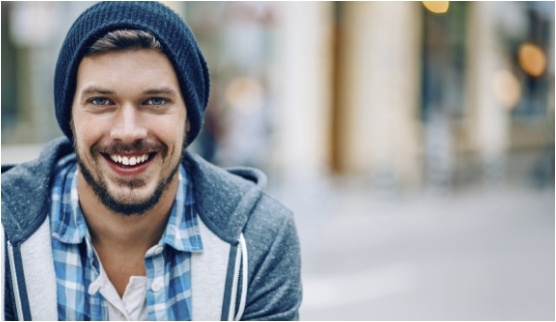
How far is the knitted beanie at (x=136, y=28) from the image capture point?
2166mm

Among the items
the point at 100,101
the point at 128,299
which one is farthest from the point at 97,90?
the point at 128,299

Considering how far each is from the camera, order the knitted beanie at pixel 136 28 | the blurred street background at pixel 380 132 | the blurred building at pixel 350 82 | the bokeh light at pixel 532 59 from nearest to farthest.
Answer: the knitted beanie at pixel 136 28 → the blurred street background at pixel 380 132 → the blurred building at pixel 350 82 → the bokeh light at pixel 532 59

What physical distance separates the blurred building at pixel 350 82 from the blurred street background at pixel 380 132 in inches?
1.1

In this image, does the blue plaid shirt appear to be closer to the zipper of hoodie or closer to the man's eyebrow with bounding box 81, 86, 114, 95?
the zipper of hoodie

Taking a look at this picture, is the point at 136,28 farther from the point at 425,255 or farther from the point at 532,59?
the point at 532,59

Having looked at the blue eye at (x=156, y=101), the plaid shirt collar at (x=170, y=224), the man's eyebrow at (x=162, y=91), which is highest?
the man's eyebrow at (x=162, y=91)

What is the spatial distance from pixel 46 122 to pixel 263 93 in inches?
147

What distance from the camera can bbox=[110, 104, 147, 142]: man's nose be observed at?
87.1 inches

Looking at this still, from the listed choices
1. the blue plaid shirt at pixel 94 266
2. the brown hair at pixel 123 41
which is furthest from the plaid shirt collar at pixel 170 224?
the brown hair at pixel 123 41

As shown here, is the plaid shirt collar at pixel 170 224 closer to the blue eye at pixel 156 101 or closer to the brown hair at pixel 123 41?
the blue eye at pixel 156 101

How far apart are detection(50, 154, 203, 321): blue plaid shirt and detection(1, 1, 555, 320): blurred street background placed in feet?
17.0

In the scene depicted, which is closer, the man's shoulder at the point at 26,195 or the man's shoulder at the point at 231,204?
the man's shoulder at the point at 26,195

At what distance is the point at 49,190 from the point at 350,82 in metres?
14.1

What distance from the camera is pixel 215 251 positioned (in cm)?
236
